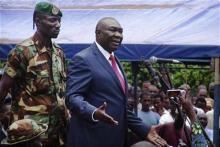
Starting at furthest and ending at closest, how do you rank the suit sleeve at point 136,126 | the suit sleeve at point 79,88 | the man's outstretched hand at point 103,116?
1. the suit sleeve at point 136,126
2. the suit sleeve at point 79,88
3. the man's outstretched hand at point 103,116

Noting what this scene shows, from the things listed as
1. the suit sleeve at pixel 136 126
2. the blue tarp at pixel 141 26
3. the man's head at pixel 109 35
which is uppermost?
the man's head at pixel 109 35

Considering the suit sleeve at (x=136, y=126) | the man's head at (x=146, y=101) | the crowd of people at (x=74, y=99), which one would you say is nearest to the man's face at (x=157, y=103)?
the man's head at (x=146, y=101)

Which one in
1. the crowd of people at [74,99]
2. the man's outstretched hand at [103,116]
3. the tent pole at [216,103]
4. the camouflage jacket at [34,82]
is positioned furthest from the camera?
the tent pole at [216,103]

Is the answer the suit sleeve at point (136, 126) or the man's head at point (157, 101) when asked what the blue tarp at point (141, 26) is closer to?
the man's head at point (157, 101)

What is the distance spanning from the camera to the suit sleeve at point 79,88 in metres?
4.35

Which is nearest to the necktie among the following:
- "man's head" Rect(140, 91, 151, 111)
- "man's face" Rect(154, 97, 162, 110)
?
"man's head" Rect(140, 91, 151, 111)

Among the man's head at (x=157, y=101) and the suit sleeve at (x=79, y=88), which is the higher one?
the suit sleeve at (x=79, y=88)

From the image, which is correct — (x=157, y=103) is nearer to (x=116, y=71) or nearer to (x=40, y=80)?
(x=40, y=80)

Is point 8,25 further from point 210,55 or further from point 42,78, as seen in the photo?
point 42,78

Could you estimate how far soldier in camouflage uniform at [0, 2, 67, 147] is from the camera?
16.8 feet

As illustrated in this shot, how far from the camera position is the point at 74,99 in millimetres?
4445

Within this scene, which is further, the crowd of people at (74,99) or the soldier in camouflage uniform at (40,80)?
the soldier in camouflage uniform at (40,80)

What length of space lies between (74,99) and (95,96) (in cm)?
22

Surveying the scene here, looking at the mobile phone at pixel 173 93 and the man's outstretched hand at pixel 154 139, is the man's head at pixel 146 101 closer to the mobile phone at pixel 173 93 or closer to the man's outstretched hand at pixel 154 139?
the man's outstretched hand at pixel 154 139
